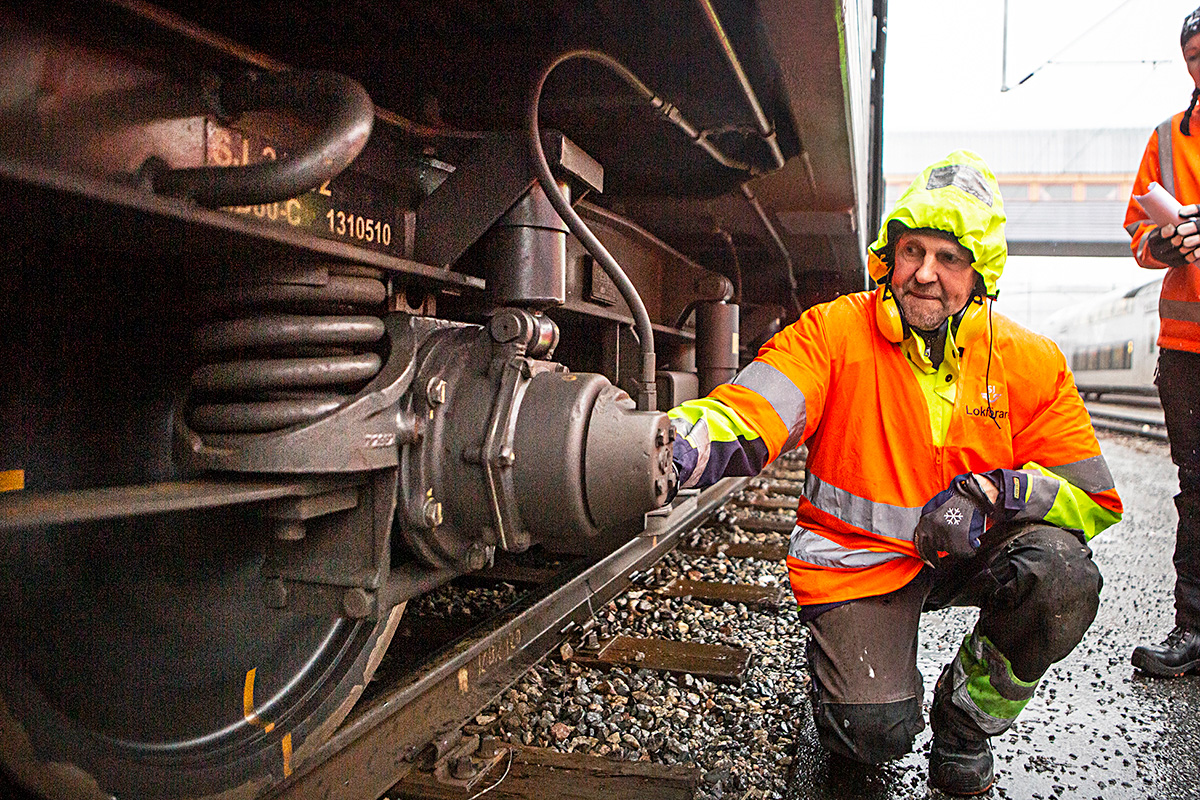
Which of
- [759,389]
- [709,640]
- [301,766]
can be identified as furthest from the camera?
[709,640]

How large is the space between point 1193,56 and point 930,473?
1.92 m

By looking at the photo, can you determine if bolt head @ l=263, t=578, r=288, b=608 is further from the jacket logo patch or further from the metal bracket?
the jacket logo patch

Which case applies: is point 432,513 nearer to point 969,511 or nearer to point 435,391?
point 435,391

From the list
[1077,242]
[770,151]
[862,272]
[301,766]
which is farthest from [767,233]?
[1077,242]

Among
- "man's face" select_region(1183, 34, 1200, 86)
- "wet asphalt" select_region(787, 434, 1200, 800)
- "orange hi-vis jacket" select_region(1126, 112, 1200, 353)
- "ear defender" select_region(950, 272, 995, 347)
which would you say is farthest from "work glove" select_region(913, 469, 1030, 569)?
"man's face" select_region(1183, 34, 1200, 86)

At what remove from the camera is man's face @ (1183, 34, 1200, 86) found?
9.50 ft

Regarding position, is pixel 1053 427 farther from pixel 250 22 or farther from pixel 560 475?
pixel 250 22

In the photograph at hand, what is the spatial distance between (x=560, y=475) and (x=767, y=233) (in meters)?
3.54

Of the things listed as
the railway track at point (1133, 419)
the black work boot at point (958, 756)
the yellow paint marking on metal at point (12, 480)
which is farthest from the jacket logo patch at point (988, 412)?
the railway track at point (1133, 419)

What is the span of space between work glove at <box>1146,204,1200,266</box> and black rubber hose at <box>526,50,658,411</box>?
1.94m

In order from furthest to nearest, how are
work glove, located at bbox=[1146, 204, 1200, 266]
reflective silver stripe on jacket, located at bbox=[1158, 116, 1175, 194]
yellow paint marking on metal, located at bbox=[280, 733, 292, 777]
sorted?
reflective silver stripe on jacket, located at bbox=[1158, 116, 1175, 194] < work glove, located at bbox=[1146, 204, 1200, 266] < yellow paint marking on metal, located at bbox=[280, 733, 292, 777]

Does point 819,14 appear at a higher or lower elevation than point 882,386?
higher

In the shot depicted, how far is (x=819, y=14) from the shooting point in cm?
199

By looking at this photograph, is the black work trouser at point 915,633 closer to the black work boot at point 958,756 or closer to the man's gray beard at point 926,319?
the black work boot at point 958,756
